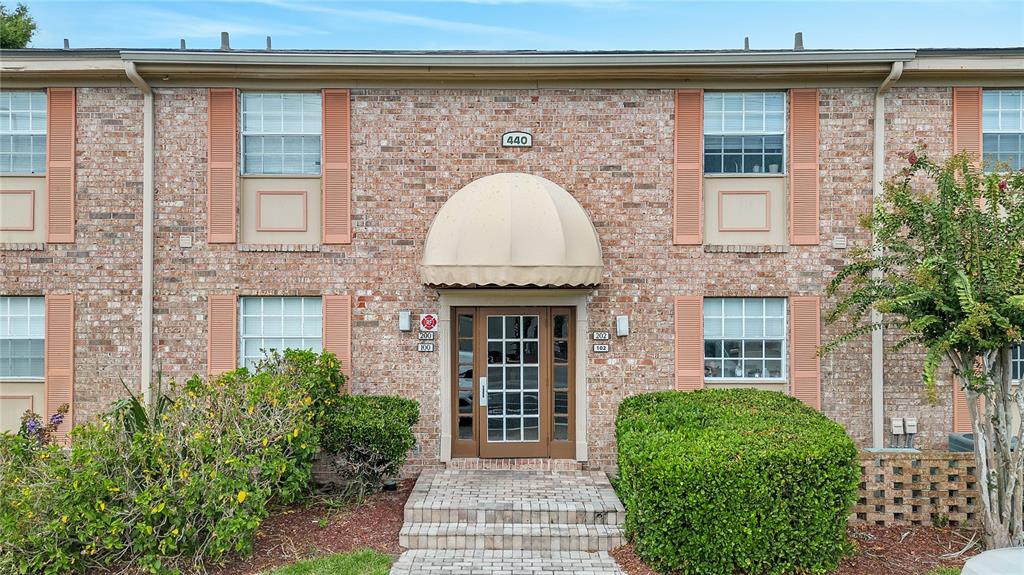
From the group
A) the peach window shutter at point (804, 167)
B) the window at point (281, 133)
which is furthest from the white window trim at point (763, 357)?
the window at point (281, 133)

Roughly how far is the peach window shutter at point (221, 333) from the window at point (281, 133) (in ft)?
6.97

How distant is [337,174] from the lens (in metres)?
9.91

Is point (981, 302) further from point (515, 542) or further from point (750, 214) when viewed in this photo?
point (515, 542)

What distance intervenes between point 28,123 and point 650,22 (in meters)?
10.6

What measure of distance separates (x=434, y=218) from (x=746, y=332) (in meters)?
5.30

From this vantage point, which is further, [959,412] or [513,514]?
[959,412]

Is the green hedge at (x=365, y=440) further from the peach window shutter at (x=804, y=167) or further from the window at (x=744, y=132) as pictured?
the peach window shutter at (x=804, y=167)

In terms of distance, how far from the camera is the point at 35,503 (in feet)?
19.9

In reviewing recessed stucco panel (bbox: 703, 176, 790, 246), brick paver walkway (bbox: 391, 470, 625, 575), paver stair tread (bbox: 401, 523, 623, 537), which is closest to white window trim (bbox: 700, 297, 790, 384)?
recessed stucco panel (bbox: 703, 176, 790, 246)

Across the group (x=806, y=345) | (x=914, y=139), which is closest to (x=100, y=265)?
(x=806, y=345)

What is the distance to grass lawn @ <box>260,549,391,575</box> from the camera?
6699 millimetres

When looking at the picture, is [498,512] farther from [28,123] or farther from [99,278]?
[28,123]

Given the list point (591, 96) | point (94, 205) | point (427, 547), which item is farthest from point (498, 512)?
point (94, 205)

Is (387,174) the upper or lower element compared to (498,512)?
upper
